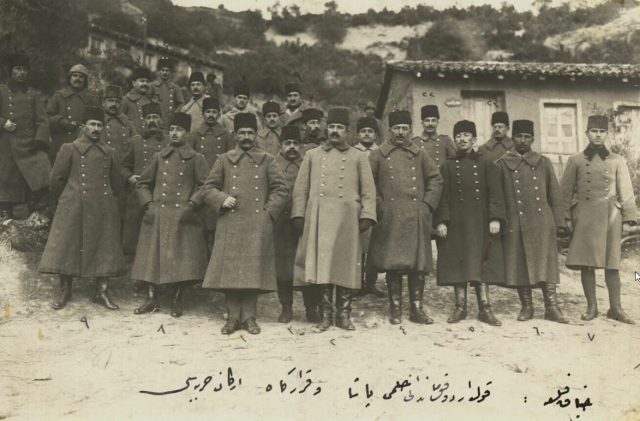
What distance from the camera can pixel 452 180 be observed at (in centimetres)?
642

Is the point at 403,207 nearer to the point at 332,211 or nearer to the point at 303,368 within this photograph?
the point at 332,211

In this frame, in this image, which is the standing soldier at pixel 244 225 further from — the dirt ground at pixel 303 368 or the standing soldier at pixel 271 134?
the standing soldier at pixel 271 134

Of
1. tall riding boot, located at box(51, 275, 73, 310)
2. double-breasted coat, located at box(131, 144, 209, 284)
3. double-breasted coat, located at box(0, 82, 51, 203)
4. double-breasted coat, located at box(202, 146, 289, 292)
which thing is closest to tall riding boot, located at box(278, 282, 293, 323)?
double-breasted coat, located at box(202, 146, 289, 292)

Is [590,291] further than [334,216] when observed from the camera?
Yes

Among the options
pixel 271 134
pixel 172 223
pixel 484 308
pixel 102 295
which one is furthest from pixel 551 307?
pixel 102 295

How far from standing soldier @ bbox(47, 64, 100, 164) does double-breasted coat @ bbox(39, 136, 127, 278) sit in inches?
59.7

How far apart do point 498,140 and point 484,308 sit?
2498 mm

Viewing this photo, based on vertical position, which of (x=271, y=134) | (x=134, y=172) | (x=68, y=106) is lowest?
(x=134, y=172)

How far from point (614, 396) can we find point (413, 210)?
2341 millimetres

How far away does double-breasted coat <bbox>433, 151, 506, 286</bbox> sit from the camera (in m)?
6.26

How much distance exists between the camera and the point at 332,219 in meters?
5.82

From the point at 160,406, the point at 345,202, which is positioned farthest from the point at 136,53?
the point at 160,406

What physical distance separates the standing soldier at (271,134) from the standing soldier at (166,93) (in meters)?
1.93

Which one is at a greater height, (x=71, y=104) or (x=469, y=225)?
(x=71, y=104)
